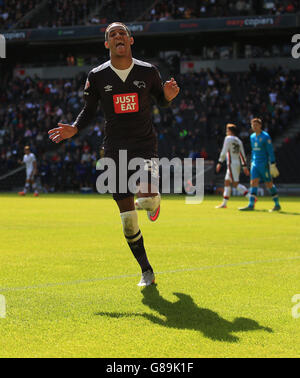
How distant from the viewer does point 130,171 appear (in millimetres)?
6828

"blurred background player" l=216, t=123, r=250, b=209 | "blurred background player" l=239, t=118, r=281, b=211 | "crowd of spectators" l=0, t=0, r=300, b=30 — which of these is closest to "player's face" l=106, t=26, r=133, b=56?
"blurred background player" l=239, t=118, r=281, b=211

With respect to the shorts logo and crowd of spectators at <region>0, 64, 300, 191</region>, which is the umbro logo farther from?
crowd of spectators at <region>0, 64, 300, 191</region>

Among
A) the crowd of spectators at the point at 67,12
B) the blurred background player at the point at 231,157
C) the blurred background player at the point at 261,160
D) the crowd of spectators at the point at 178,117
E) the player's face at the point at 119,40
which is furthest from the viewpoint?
the crowd of spectators at the point at 67,12

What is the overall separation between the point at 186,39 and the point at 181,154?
11.7 m

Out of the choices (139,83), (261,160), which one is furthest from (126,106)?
(261,160)

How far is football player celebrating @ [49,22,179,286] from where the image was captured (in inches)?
269

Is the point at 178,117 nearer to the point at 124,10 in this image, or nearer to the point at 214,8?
the point at 214,8

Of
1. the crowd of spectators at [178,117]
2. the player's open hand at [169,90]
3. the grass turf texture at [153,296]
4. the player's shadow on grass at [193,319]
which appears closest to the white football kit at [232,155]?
the grass turf texture at [153,296]

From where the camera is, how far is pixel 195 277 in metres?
7.39

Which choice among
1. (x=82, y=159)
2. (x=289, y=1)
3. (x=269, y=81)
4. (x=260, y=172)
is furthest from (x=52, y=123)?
(x=260, y=172)

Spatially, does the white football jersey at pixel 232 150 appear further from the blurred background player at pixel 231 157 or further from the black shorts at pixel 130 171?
the black shorts at pixel 130 171

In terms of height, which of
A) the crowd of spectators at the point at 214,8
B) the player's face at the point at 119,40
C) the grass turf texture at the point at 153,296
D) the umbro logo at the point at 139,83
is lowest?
the grass turf texture at the point at 153,296

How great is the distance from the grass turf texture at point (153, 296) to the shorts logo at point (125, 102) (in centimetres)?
183

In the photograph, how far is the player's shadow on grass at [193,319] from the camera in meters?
4.82
